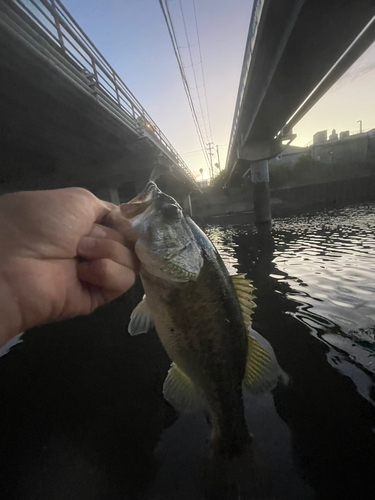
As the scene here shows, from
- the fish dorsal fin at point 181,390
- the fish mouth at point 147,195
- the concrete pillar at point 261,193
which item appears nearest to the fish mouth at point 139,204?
the fish mouth at point 147,195

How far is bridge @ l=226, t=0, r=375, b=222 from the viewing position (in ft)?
29.1

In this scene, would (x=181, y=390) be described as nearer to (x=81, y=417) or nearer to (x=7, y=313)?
(x=7, y=313)

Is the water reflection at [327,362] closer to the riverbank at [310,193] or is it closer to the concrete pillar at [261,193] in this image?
the concrete pillar at [261,193]

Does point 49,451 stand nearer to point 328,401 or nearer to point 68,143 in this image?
point 328,401

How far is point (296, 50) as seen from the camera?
10.8 meters

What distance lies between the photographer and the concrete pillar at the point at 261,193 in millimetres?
25875

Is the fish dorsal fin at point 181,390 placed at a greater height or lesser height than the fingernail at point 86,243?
lesser

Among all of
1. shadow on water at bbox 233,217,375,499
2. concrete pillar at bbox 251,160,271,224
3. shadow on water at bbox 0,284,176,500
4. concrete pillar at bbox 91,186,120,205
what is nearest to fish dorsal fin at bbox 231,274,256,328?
shadow on water at bbox 233,217,375,499

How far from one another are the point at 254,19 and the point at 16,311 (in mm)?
14185

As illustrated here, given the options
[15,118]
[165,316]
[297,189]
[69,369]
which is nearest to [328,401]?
[165,316]

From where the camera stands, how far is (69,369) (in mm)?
4914

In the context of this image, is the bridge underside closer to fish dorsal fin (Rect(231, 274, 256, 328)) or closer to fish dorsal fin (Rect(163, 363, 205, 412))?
fish dorsal fin (Rect(231, 274, 256, 328))

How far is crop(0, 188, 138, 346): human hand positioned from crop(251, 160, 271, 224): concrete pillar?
24981 millimetres

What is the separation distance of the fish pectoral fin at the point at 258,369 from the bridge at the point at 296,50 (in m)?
10.6
